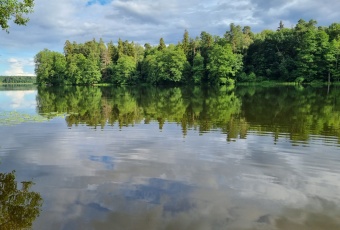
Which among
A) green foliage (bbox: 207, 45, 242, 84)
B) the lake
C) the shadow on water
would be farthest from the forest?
the shadow on water

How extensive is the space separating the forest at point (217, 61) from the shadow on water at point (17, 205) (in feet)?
269

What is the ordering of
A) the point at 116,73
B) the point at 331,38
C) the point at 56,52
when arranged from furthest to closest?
the point at 56,52, the point at 116,73, the point at 331,38

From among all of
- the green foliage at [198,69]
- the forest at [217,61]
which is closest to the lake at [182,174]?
the forest at [217,61]

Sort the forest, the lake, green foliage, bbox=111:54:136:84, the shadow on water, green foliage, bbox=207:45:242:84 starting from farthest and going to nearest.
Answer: green foliage, bbox=111:54:136:84 < green foliage, bbox=207:45:242:84 < the forest < the lake < the shadow on water

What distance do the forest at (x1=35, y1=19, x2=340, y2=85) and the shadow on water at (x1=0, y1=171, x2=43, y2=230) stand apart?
269ft

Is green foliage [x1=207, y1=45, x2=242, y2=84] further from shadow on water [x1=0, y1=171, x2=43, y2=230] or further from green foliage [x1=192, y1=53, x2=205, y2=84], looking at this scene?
shadow on water [x1=0, y1=171, x2=43, y2=230]

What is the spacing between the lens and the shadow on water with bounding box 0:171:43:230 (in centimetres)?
730

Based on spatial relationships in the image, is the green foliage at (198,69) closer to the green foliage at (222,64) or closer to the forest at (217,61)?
the forest at (217,61)

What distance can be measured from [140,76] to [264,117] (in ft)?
319

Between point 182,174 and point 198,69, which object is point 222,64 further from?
point 182,174

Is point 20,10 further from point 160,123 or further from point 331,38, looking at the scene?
point 331,38

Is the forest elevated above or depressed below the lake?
above

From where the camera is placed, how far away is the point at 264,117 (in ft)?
79.8

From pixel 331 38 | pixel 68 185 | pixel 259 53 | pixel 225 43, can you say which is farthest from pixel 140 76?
pixel 68 185
